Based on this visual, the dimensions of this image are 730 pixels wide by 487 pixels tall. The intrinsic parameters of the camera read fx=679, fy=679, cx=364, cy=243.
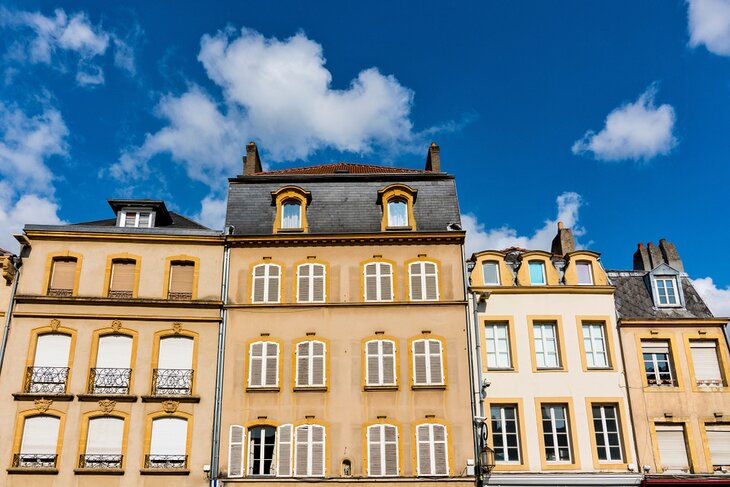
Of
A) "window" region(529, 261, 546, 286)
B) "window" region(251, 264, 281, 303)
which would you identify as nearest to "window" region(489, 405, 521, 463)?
"window" region(529, 261, 546, 286)

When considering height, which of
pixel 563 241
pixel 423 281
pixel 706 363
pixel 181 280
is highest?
pixel 563 241

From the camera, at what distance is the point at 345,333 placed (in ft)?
82.7

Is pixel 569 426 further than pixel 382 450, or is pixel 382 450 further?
pixel 569 426

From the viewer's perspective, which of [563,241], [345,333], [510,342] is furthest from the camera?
[563,241]

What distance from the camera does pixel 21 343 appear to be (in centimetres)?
2456

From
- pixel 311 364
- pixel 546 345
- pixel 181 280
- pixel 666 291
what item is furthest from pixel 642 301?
pixel 181 280

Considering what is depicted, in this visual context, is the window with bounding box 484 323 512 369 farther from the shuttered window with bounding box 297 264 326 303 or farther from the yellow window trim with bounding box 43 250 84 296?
the yellow window trim with bounding box 43 250 84 296

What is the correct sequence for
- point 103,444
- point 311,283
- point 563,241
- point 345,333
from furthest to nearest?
point 563,241 < point 311,283 < point 345,333 < point 103,444

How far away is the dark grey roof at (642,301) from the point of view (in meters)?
26.3

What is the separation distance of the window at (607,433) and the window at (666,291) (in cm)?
504

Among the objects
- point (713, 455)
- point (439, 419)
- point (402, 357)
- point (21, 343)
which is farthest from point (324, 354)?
point (713, 455)

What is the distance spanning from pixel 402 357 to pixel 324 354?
2.86 metres

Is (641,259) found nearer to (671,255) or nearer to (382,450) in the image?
(671,255)

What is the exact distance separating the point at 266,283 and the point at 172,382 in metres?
4.95
